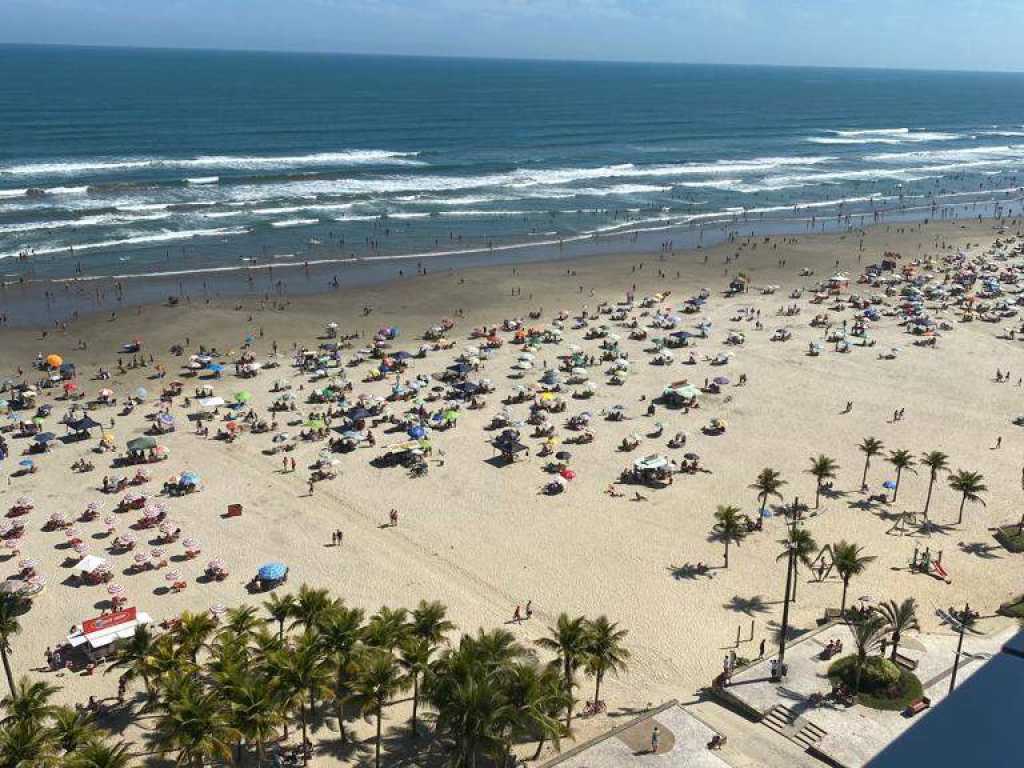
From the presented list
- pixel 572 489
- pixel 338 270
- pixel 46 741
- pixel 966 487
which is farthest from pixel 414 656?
pixel 338 270

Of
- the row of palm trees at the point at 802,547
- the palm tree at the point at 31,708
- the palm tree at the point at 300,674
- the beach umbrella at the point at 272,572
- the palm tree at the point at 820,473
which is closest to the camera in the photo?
the palm tree at the point at 31,708

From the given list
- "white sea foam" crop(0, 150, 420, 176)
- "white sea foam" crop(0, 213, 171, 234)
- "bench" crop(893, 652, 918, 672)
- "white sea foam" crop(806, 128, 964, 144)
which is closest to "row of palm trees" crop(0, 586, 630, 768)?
"bench" crop(893, 652, 918, 672)

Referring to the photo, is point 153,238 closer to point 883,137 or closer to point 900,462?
point 900,462

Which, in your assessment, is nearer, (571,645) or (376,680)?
(376,680)

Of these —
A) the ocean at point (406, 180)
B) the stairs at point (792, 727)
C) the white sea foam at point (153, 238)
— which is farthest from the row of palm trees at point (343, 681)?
the white sea foam at point (153, 238)

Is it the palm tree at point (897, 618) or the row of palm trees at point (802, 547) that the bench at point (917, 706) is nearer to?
the palm tree at point (897, 618)

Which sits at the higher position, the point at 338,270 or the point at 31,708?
the point at 338,270

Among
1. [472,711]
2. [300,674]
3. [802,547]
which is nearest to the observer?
[472,711]

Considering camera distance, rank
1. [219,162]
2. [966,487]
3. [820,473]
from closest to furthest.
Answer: [966,487] < [820,473] < [219,162]
